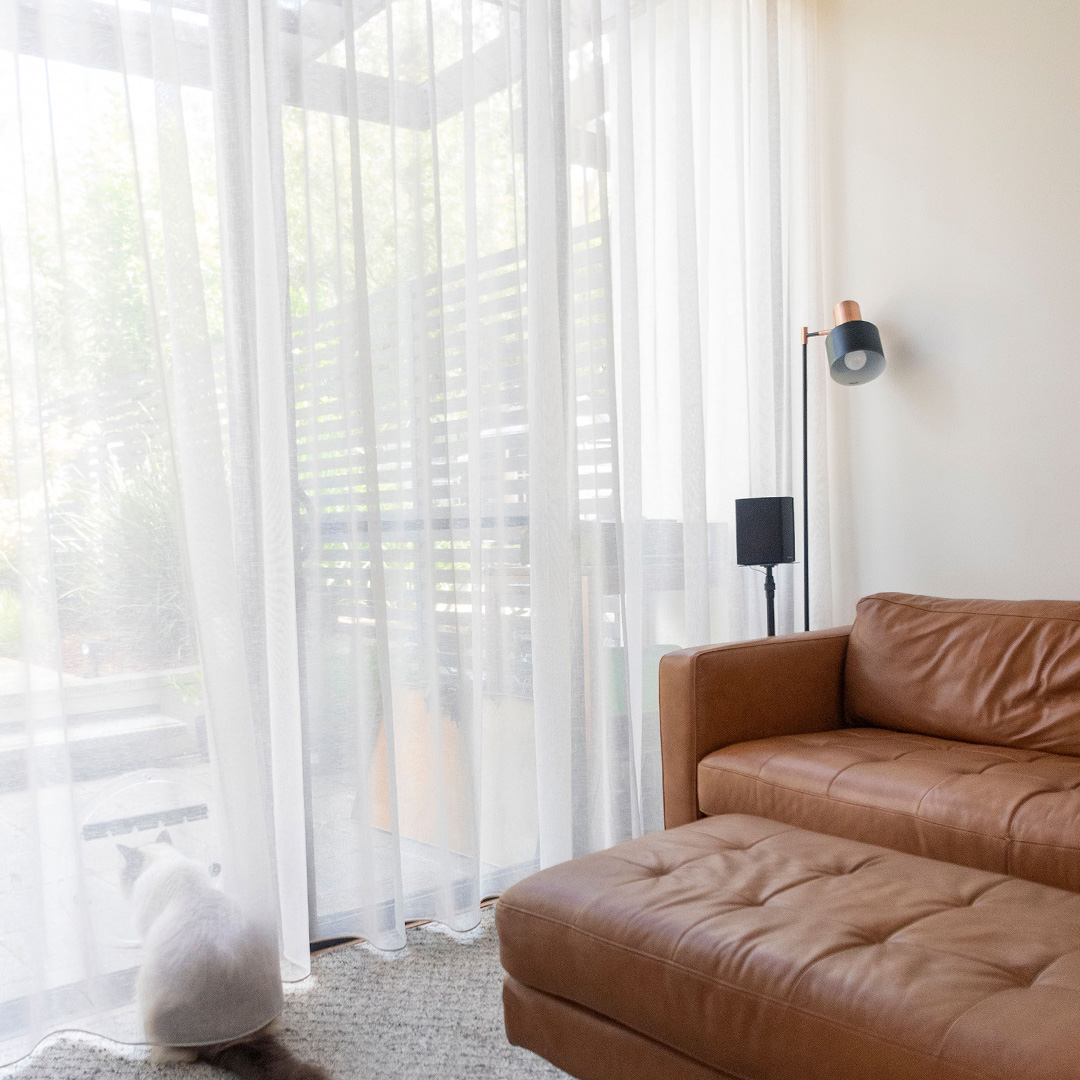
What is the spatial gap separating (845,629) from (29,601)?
6.97ft

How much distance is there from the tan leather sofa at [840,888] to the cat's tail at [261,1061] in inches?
18.0

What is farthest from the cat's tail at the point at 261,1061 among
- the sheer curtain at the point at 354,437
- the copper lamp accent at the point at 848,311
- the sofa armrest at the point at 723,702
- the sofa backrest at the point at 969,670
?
the copper lamp accent at the point at 848,311

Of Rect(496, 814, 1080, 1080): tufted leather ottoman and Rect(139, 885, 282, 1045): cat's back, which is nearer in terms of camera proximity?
Rect(496, 814, 1080, 1080): tufted leather ottoman

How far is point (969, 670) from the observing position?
8.57ft

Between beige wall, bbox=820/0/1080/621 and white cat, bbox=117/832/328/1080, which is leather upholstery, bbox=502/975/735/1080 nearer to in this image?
white cat, bbox=117/832/328/1080

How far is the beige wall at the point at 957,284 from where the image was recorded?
9.61ft

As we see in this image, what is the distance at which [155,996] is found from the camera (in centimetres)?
192

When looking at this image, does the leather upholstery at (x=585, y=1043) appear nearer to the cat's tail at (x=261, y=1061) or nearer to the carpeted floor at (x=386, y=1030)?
the carpeted floor at (x=386, y=1030)

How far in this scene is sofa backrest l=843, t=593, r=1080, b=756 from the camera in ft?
8.11

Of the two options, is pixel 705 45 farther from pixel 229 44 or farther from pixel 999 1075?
pixel 999 1075

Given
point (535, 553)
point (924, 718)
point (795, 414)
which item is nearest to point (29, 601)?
point (535, 553)

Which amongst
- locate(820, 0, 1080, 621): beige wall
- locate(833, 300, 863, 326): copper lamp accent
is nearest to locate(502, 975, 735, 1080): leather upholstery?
locate(820, 0, 1080, 621): beige wall

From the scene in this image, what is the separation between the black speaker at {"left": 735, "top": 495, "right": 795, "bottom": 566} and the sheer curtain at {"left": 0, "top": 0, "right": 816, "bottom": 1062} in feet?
0.55

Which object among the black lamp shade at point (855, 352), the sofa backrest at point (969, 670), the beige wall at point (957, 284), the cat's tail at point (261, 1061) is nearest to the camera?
the cat's tail at point (261, 1061)
